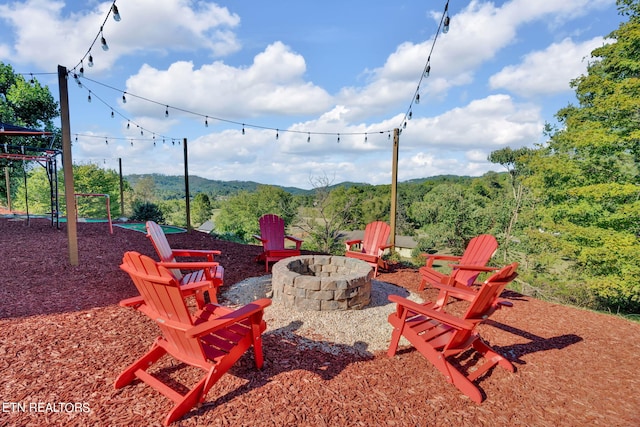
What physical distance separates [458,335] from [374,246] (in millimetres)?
2913

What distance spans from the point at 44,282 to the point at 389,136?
6.02 m

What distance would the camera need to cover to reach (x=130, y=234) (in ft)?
22.8

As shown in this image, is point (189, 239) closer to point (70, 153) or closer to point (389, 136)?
point (70, 153)

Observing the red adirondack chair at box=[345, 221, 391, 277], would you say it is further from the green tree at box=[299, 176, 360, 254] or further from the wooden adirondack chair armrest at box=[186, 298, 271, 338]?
the green tree at box=[299, 176, 360, 254]

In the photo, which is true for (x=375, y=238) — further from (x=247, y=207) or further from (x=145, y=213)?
(x=247, y=207)

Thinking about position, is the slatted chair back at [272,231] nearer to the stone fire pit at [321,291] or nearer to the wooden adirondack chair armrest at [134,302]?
the stone fire pit at [321,291]

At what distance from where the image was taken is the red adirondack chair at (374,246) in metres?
4.74

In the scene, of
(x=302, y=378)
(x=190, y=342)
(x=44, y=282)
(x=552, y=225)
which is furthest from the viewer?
(x=552, y=225)

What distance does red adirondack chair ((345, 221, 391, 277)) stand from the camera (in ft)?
15.5

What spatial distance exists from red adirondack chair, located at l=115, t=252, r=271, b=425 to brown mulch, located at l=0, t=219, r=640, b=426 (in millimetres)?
96

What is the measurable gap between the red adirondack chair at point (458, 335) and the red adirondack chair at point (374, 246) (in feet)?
6.92

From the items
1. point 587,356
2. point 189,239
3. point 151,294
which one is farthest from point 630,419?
point 189,239

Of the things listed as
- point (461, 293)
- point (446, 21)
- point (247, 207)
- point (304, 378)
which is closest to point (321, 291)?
point (304, 378)

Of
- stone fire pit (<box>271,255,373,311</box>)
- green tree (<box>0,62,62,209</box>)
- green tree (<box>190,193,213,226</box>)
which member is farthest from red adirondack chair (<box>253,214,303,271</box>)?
green tree (<box>190,193,213,226</box>)
